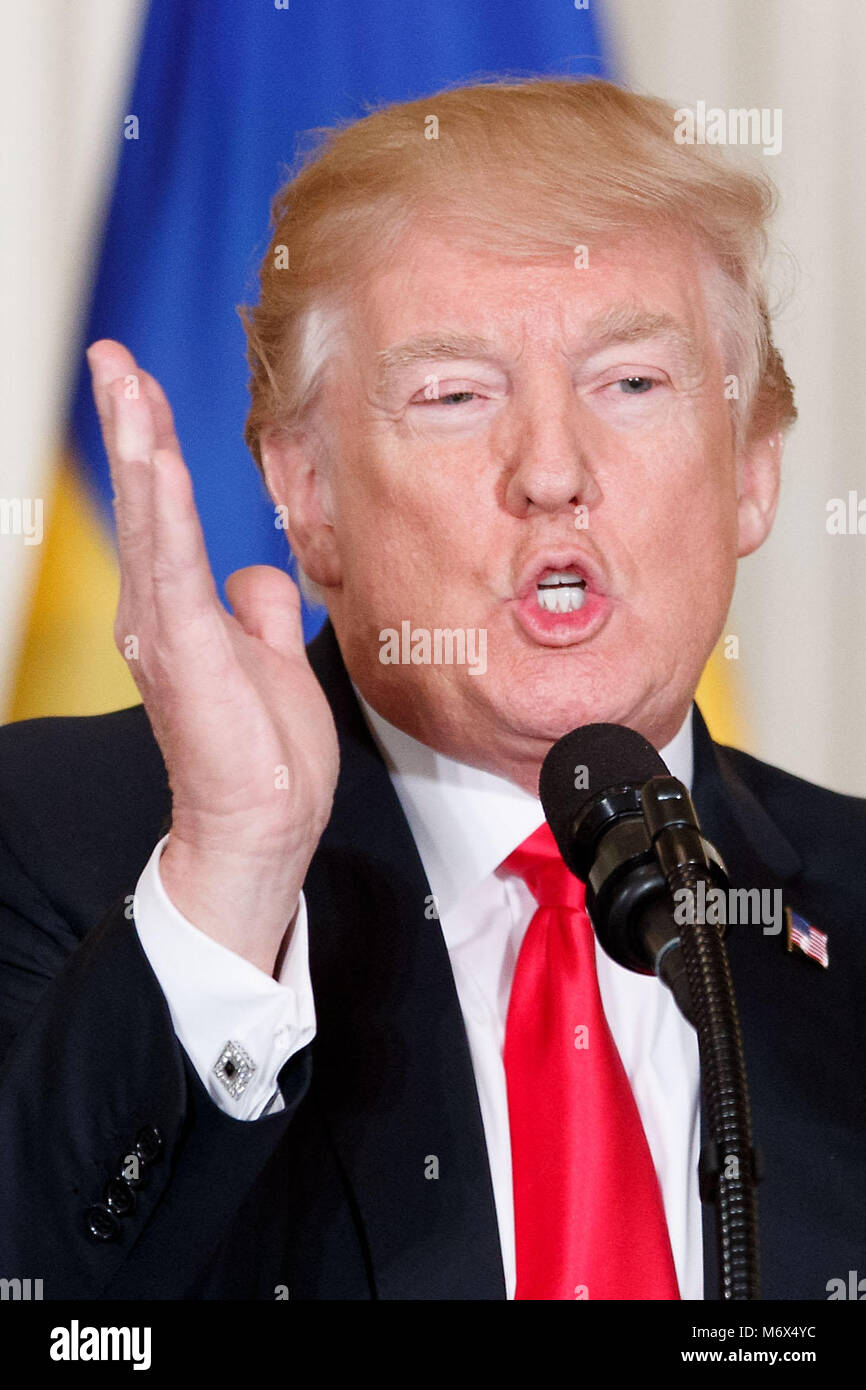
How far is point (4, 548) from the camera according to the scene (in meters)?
1.74

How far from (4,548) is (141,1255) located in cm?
90

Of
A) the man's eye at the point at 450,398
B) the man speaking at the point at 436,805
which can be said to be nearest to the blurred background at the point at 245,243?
the man speaking at the point at 436,805

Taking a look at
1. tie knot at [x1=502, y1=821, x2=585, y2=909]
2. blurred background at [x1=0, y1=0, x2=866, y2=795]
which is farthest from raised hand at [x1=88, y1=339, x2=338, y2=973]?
blurred background at [x1=0, y1=0, x2=866, y2=795]

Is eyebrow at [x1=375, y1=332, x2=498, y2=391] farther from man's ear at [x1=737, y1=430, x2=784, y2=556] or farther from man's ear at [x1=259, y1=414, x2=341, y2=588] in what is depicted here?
man's ear at [x1=737, y1=430, x2=784, y2=556]

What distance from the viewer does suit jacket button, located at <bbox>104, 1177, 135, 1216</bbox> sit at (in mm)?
1007

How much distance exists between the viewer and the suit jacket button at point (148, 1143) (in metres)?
1.00

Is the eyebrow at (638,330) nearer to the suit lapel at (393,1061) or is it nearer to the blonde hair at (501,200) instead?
the blonde hair at (501,200)

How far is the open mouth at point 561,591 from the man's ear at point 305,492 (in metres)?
0.23

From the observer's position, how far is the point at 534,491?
1.29 m

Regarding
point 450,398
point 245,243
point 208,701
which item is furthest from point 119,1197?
point 245,243

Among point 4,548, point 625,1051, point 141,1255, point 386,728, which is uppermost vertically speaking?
point 4,548

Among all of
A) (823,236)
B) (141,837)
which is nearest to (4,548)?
(141,837)

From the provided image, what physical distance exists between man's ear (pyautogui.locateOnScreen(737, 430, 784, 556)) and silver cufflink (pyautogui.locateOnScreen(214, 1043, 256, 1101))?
0.72m

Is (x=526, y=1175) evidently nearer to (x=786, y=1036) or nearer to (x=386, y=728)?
(x=786, y=1036)
